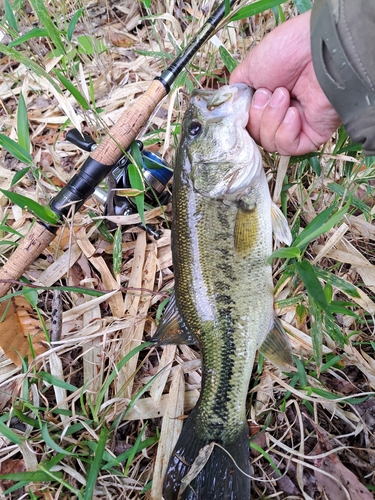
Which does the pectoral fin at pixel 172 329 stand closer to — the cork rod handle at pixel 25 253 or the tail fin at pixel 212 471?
the tail fin at pixel 212 471

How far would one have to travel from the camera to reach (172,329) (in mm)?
2352

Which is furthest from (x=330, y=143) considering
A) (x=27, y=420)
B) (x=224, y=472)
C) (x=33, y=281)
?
(x=27, y=420)

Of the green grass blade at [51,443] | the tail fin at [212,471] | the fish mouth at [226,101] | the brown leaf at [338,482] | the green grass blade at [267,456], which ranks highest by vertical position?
the fish mouth at [226,101]

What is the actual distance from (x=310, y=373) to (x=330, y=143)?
4.88 ft

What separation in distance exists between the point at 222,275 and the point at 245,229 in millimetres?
301

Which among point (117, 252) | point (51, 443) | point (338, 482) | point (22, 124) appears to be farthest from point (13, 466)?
point (22, 124)

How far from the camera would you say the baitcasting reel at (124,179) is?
2.51 meters

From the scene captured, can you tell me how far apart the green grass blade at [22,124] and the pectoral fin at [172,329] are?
143cm

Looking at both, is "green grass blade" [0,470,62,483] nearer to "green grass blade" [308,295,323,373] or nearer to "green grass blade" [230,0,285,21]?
"green grass blade" [308,295,323,373]

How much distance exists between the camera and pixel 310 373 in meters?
2.28

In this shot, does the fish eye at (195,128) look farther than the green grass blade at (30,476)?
Yes

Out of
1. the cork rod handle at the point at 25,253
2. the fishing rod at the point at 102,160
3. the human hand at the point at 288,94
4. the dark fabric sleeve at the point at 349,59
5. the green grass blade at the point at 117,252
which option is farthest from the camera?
the green grass blade at the point at 117,252

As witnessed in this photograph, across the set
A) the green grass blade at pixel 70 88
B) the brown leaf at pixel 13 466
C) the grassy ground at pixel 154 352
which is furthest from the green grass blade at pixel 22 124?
the brown leaf at pixel 13 466

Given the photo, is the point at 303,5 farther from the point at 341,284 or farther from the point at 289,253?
the point at 341,284
